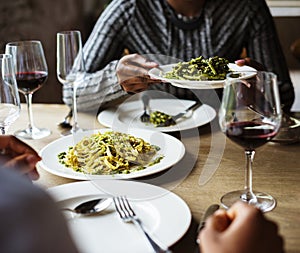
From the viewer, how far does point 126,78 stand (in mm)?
1716

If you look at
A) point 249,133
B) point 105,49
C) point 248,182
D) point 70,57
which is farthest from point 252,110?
point 105,49

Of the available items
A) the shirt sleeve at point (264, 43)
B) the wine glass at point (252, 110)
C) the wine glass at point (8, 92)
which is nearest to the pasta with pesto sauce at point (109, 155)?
the wine glass at point (8, 92)

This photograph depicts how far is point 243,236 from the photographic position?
2.13 ft

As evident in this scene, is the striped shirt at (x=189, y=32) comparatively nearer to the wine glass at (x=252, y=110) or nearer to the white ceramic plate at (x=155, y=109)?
the white ceramic plate at (x=155, y=109)

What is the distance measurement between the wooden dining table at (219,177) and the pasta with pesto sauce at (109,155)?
0.05 meters

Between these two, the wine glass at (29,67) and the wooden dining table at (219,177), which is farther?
the wine glass at (29,67)

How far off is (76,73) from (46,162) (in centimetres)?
42

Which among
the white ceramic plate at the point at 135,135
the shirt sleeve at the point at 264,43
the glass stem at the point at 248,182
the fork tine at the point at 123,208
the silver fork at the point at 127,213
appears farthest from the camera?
the shirt sleeve at the point at 264,43

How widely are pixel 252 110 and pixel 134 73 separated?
2.36 ft

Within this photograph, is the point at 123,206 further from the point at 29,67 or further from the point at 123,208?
the point at 29,67

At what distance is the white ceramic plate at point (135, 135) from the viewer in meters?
1.16

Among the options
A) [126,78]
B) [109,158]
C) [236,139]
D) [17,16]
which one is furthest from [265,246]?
[17,16]

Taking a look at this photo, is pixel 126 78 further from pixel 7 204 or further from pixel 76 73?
pixel 7 204

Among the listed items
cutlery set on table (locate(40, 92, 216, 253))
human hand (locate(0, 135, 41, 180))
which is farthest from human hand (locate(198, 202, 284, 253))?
human hand (locate(0, 135, 41, 180))
